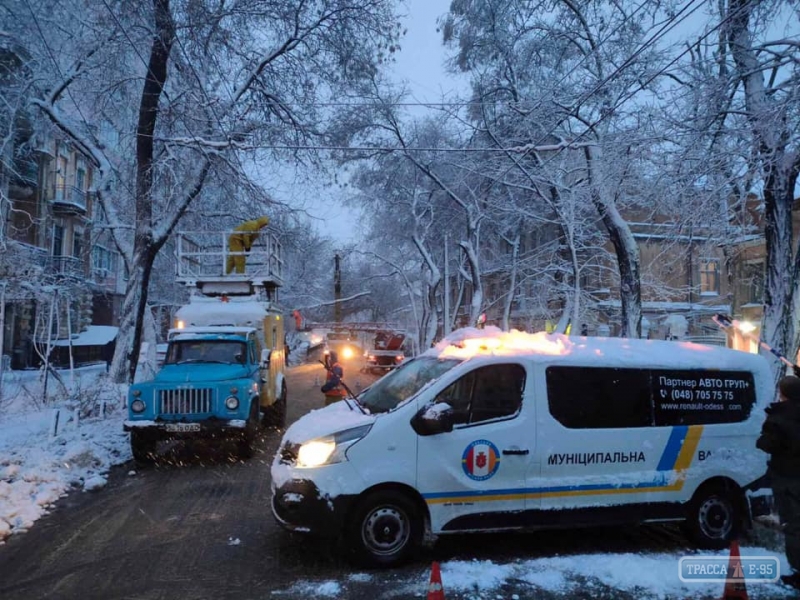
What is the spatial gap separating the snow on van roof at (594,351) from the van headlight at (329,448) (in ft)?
4.58

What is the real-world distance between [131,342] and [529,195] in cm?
1334

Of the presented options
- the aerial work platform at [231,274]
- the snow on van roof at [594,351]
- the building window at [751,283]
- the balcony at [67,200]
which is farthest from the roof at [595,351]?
the balcony at [67,200]

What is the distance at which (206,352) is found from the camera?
11.7 m

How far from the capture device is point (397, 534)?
5512 millimetres

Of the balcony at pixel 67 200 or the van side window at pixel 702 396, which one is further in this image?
the balcony at pixel 67 200

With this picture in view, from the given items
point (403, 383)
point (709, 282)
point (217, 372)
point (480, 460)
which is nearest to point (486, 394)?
point (480, 460)

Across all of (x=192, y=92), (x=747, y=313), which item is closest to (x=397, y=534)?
(x=192, y=92)

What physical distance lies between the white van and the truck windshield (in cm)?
569

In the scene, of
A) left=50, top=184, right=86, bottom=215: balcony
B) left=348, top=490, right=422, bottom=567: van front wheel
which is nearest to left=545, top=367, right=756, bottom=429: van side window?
left=348, top=490, right=422, bottom=567: van front wheel

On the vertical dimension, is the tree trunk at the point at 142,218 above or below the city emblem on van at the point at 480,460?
above

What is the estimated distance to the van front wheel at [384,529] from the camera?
214 inches

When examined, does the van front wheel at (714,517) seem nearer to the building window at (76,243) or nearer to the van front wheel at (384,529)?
the van front wheel at (384,529)

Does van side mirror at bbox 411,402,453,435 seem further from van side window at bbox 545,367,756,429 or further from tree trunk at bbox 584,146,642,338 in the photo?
tree trunk at bbox 584,146,642,338

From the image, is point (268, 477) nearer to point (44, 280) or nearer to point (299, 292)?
point (44, 280)
